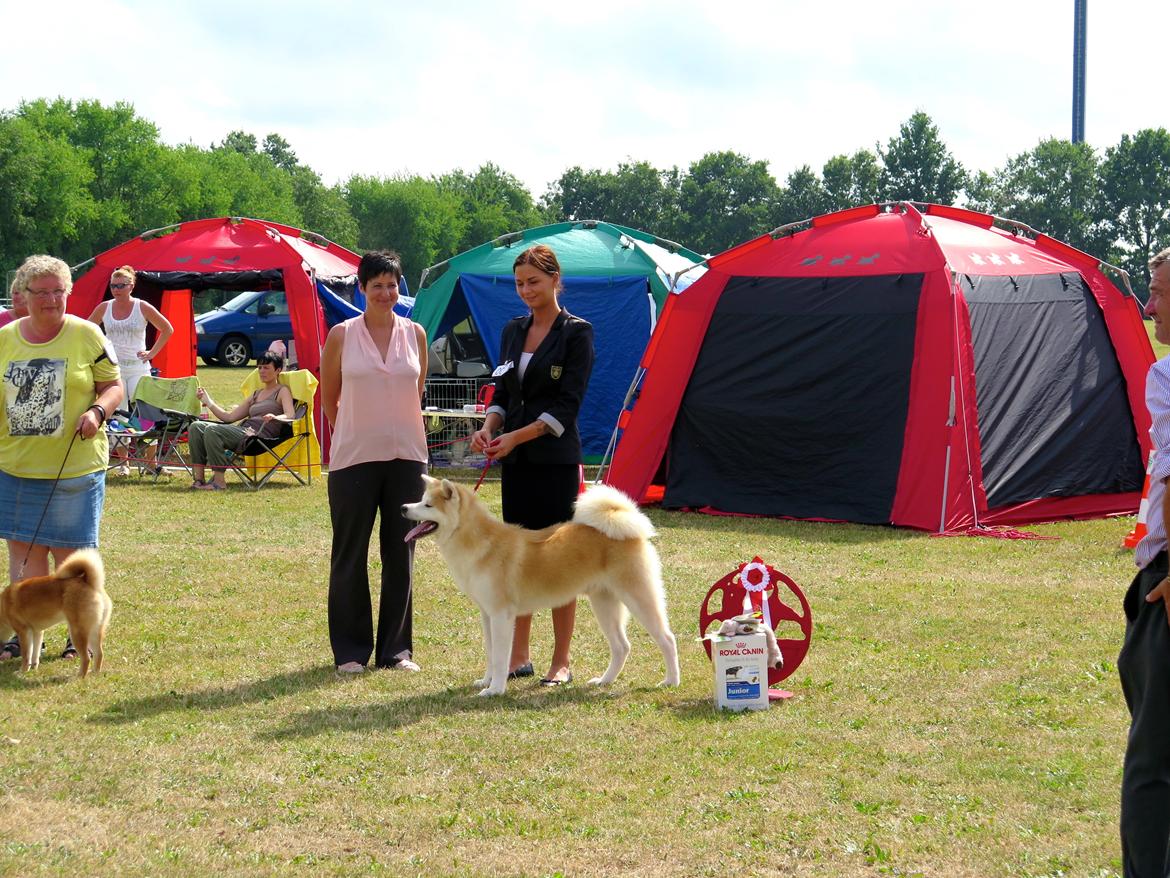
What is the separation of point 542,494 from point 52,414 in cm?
199

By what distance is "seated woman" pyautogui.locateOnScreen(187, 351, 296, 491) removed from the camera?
10805 mm

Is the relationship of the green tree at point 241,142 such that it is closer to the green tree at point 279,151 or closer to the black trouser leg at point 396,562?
the green tree at point 279,151

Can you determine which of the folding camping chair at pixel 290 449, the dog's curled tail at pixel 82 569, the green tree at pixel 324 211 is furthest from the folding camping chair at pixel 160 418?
the green tree at pixel 324 211

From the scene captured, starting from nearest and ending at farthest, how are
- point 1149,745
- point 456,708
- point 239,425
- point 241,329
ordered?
point 1149,745, point 456,708, point 239,425, point 241,329

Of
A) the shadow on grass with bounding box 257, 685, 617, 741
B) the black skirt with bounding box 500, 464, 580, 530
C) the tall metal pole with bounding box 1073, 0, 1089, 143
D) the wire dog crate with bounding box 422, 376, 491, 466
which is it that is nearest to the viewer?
the shadow on grass with bounding box 257, 685, 617, 741

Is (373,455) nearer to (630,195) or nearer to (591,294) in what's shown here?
(591,294)

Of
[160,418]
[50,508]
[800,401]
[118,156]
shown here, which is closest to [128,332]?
[160,418]

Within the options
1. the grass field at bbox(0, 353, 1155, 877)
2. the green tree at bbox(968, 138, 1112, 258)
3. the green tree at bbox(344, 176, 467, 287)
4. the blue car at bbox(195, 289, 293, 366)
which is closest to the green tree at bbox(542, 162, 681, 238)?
the green tree at bbox(344, 176, 467, 287)

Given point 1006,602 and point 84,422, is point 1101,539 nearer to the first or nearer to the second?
point 1006,602

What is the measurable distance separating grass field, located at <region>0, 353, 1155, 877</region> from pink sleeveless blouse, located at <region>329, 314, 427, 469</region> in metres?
0.95

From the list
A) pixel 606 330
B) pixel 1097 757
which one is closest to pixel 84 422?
pixel 1097 757

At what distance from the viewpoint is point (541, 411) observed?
5109 mm

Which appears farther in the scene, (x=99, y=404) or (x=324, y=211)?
(x=324, y=211)

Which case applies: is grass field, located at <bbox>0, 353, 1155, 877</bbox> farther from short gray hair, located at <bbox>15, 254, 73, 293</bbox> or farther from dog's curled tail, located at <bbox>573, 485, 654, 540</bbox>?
short gray hair, located at <bbox>15, 254, 73, 293</bbox>
